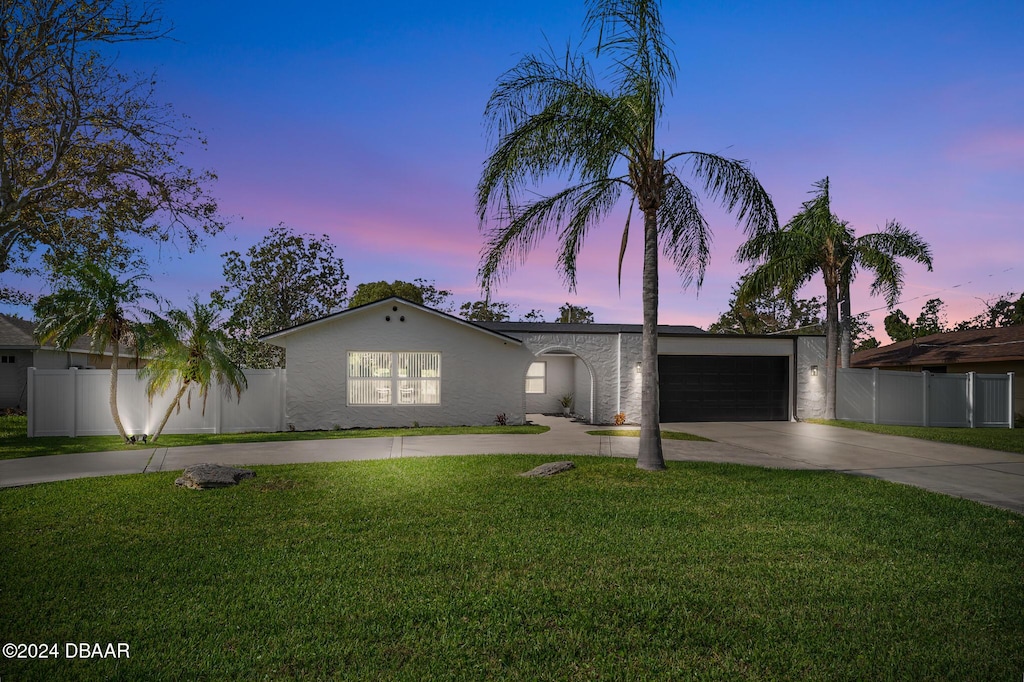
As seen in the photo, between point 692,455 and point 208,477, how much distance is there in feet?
28.2

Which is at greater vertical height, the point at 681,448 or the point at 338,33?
the point at 338,33

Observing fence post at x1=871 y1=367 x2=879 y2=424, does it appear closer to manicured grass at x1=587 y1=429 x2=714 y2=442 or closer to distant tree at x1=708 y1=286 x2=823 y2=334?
manicured grass at x1=587 y1=429 x2=714 y2=442

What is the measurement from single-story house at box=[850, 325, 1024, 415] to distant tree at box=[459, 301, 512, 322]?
24570mm

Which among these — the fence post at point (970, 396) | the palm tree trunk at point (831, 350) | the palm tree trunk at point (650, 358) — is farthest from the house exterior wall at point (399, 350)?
the fence post at point (970, 396)

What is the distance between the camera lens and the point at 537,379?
2288 centimetres

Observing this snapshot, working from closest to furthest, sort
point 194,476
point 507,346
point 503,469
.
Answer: point 194,476
point 503,469
point 507,346

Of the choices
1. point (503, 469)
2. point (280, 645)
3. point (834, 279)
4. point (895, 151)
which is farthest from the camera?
point (834, 279)

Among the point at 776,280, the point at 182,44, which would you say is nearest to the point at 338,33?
the point at 182,44

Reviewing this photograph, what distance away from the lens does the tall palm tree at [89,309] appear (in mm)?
11523

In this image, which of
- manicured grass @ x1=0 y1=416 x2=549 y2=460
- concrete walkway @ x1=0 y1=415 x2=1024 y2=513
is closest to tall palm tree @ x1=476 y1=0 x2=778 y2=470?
concrete walkway @ x1=0 y1=415 x2=1024 y2=513

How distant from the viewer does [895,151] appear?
13.6 m

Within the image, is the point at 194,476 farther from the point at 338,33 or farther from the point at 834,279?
the point at 834,279

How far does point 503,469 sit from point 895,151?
12.5 m

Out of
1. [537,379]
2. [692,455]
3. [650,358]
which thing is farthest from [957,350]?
[650,358]
